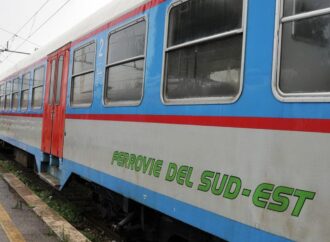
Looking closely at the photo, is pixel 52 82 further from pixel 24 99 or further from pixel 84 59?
pixel 24 99

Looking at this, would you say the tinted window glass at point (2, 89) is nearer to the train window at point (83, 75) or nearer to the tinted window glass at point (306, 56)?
the train window at point (83, 75)

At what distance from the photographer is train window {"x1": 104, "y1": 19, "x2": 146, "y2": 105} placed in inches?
195

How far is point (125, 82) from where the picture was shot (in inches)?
206

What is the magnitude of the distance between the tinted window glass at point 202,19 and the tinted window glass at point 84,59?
2.24 meters

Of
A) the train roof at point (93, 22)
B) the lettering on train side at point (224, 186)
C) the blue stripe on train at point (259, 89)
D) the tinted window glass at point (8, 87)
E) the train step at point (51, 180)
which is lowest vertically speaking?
the train step at point (51, 180)

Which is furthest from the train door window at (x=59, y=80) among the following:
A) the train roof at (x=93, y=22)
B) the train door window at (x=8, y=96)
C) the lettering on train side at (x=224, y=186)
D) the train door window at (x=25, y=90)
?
the train door window at (x=8, y=96)

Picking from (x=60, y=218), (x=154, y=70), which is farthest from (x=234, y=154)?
(x=60, y=218)

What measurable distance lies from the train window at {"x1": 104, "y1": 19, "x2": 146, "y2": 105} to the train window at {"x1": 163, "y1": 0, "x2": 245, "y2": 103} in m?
0.63

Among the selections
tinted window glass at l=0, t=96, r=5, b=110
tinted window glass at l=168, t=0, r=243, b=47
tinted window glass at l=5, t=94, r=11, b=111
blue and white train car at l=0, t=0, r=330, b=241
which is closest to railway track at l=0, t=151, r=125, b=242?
blue and white train car at l=0, t=0, r=330, b=241

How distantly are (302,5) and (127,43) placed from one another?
269cm

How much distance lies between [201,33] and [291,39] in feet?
3.38

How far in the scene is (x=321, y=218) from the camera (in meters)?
2.61

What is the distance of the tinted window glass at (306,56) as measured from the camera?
9.06ft

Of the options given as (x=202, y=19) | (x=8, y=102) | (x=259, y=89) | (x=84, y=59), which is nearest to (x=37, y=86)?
(x=84, y=59)
